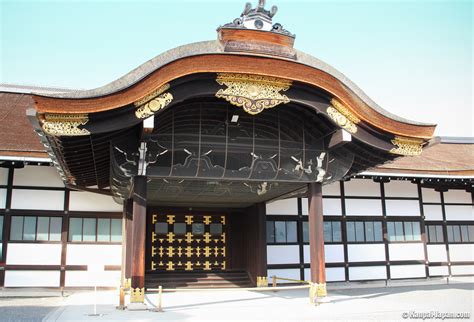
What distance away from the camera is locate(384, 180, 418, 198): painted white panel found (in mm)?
16328

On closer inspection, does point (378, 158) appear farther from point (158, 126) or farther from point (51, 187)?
point (51, 187)

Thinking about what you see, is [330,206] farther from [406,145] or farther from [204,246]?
[406,145]

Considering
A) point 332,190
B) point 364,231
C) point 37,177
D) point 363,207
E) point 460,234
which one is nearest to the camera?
point 37,177

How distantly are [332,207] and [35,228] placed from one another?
964 centimetres

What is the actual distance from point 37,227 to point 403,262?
12360 mm

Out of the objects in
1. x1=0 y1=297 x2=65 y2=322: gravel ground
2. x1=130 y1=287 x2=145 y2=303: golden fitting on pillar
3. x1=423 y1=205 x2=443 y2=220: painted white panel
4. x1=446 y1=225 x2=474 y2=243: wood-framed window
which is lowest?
x1=0 y1=297 x2=65 y2=322: gravel ground

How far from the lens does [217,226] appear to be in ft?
50.3

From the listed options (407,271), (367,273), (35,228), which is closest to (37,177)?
(35,228)

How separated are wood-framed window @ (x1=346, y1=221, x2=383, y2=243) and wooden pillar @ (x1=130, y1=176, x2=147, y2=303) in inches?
351

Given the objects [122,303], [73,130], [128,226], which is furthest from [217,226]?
[73,130]

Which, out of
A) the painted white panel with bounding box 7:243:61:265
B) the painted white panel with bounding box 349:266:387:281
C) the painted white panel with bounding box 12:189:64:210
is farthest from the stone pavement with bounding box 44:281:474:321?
the painted white panel with bounding box 349:266:387:281

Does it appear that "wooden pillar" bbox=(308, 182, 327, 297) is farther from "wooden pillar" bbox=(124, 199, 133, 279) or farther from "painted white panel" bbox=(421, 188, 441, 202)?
"painted white panel" bbox=(421, 188, 441, 202)

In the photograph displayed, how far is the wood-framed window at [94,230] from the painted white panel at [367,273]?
7.96m

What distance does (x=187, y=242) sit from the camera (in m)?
14.9
